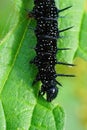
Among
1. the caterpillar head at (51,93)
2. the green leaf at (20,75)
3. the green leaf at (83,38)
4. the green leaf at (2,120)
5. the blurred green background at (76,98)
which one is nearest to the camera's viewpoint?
the green leaf at (2,120)

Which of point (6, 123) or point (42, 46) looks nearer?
point (6, 123)

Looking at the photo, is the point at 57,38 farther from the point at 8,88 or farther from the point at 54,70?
the point at 8,88

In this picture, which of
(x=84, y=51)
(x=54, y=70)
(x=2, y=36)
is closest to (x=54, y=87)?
(x=54, y=70)

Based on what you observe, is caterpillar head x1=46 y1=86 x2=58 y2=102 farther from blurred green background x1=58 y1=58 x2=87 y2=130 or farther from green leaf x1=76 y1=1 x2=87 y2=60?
blurred green background x1=58 y1=58 x2=87 y2=130

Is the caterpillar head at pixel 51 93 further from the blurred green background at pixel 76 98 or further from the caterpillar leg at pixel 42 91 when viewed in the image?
the blurred green background at pixel 76 98

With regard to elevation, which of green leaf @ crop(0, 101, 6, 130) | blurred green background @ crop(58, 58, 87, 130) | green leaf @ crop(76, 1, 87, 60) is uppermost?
green leaf @ crop(76, 1, 87, 60)

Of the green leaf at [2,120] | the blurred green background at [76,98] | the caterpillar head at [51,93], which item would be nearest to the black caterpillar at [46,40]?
the caterpillar head at [51,93]

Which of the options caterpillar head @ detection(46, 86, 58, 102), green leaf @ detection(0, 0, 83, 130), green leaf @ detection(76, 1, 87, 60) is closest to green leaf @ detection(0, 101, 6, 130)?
green leaf @ detection(0, 0, 83, 130)

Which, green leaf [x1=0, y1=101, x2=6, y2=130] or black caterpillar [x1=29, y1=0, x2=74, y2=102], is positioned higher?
black caterpillar [x1=29, y1=0, x2=74, y2=102]
